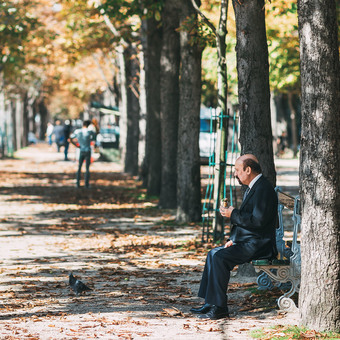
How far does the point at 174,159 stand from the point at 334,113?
11.2 meters

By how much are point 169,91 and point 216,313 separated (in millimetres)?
10621

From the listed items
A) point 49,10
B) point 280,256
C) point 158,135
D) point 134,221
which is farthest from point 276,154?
point 280,256

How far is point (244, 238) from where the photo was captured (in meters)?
7.61

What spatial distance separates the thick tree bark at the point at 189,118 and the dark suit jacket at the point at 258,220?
291 inches

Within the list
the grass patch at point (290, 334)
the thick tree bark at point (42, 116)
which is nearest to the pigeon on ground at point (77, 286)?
the grass patch at point (290, 334)

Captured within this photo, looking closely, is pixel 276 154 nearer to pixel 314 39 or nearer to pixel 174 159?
pixel 174 159

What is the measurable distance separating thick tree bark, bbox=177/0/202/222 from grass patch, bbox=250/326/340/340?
8.37 metres

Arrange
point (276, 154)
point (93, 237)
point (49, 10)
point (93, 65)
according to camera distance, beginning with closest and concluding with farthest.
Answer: point (93, 237)
point (49, 10)
point (276, 154)
point (93, 65)

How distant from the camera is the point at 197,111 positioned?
49.2 feet

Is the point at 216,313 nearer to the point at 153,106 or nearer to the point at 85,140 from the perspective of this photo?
the point at 153,106

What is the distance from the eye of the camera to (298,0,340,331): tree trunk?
6.57m

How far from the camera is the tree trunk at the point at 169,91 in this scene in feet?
57.2

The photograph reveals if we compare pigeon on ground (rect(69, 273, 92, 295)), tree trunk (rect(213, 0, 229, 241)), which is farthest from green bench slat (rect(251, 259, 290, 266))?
tree trunk (rect(213, 0, 229, 241))

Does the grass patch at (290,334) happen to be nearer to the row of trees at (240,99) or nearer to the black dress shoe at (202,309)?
the row of trees at (240,99)
